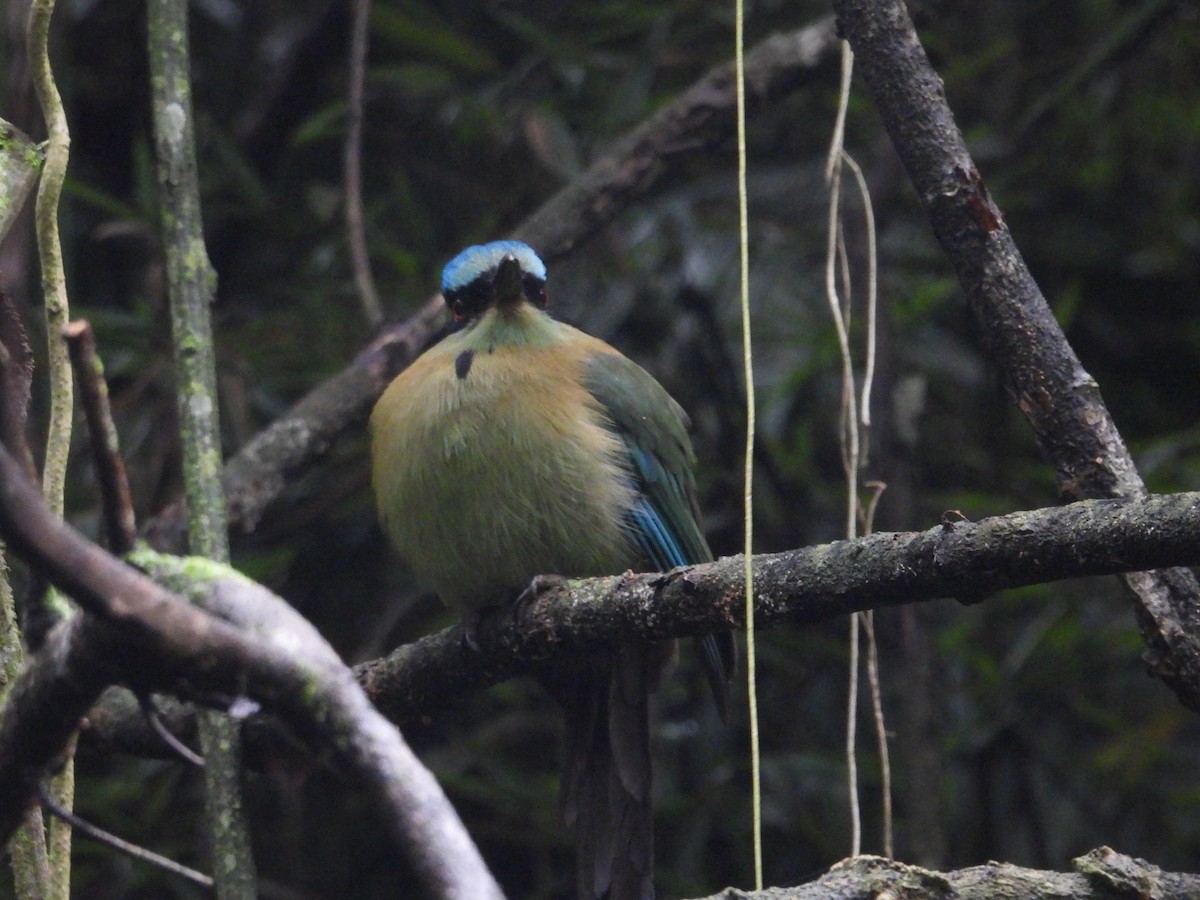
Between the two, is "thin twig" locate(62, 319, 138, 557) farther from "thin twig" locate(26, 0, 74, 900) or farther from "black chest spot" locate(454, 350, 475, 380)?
"black chest spot" locate(454, 350, 475, 380)

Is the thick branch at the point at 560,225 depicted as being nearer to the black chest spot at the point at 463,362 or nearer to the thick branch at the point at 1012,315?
the black chest spot at the point at 463,362

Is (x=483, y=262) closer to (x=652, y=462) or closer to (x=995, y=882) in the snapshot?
(x=652, y=462)

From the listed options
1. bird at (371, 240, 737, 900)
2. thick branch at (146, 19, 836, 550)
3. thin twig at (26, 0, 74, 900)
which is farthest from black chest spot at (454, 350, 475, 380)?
thin twig at (26, 0, 74, 900)

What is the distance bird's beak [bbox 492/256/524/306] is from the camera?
3611 mm

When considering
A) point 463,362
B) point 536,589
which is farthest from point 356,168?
point 536,589

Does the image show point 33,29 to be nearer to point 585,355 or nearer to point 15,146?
point 15,146

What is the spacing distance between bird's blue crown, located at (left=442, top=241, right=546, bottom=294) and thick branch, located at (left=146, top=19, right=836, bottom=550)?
1.28ft

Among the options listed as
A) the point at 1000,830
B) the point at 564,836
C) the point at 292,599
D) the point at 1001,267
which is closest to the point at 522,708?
the point at 564,836

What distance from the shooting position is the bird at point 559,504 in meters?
3.29

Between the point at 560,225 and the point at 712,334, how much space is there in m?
0.63

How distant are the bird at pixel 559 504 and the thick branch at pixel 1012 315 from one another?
100cm

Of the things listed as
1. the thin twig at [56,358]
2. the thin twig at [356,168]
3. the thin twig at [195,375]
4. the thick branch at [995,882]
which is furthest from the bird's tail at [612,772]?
the thin twig at [56,358]

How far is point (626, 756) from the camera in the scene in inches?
133

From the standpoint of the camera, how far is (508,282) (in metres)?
3.62
